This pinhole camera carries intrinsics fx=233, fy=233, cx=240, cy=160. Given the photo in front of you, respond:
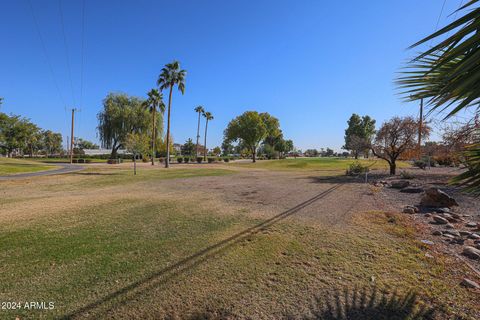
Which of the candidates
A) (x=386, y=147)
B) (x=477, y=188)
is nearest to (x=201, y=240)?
(x=477, y=188)

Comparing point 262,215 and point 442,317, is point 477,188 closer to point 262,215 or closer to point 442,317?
point 442,317

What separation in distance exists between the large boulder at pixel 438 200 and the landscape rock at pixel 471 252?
4.75 m

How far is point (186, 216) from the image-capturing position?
7.00 metres

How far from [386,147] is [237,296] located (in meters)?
21.6

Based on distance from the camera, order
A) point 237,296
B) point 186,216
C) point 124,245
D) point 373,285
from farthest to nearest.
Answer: point 186,216, point 124,245, point 373,285, point 237,296

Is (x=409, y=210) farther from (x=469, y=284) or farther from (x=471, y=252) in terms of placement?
(x=469, y=284)

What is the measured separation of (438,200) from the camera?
28.0ft

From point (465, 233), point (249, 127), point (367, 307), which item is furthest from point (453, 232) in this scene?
point (249, 127)

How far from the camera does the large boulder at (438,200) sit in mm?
8431

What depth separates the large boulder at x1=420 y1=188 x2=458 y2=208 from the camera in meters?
8.43

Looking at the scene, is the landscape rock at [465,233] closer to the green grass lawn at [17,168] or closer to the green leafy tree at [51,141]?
the green grass lawn at [17,168]

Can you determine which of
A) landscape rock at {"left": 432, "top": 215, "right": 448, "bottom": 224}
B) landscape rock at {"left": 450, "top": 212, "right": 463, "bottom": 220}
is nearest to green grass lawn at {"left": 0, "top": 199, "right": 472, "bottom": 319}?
landscape rock at {"left": 432, "top": 215, "right": 448, "bottom": 224}

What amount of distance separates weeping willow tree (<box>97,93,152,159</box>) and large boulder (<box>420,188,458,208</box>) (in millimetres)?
43847

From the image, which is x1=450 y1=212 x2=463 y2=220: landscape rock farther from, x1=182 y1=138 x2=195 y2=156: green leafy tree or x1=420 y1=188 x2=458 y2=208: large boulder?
x1=182 y1=138 x2=195 y2=156: green leafy tree
